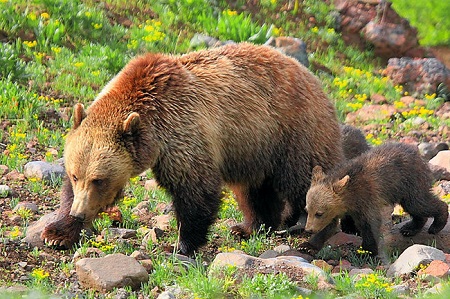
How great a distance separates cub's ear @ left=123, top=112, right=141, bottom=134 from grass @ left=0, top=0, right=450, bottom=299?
0.93 meters

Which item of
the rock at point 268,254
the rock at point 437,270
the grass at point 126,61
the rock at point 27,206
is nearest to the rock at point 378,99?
the grass at point 126,61

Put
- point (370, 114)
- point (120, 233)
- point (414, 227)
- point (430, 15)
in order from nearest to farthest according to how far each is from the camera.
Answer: point (120, 233)
point (414, 227)
point (430, 15)
point (370, 114)

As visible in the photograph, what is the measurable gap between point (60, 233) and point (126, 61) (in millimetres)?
5088

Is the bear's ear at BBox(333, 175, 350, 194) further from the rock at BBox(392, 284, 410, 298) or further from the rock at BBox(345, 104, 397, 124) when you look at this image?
the rock at BBox(345, 104, 397, 124)

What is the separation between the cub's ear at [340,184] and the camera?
7.30 meters

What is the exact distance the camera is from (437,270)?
6023 millimetres

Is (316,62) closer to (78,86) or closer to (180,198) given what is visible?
(78,86)

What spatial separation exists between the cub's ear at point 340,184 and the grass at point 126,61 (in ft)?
1.83

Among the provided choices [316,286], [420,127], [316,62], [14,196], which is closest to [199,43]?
[316,62]

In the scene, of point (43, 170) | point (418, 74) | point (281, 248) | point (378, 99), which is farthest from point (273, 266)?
point (418, 74)

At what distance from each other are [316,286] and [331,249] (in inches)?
79.0

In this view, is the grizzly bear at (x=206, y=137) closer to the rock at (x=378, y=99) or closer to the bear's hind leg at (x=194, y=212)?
the bear's hind leg at (x=194, y=212)

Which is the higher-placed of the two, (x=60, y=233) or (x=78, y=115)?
(x=78, y=115)

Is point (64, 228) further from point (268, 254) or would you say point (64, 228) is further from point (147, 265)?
point (268, 254)
